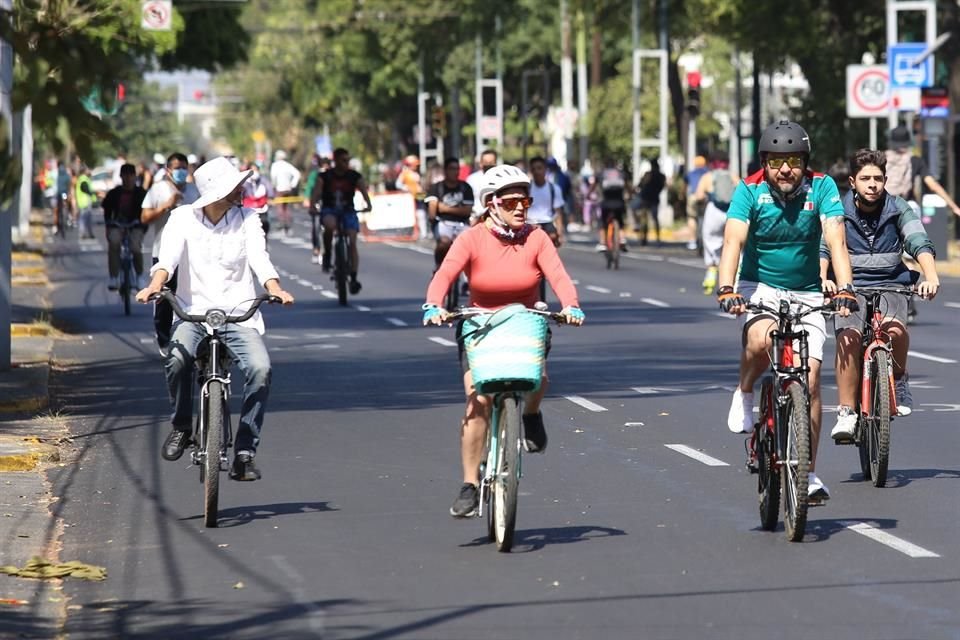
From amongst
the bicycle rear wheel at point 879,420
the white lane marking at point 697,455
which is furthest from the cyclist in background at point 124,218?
the bicycle rear wheel at point 879,420

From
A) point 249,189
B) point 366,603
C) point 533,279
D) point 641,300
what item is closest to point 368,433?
Answer: point 533,279

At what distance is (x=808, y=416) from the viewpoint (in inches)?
365

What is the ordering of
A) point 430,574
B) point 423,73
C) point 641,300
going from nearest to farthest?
point 430,574
point 641,300
point 423,73

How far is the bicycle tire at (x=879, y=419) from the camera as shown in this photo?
1096cm

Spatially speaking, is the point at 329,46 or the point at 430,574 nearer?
the point at 430,574

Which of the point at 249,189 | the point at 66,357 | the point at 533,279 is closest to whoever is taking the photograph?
the point at 533,279

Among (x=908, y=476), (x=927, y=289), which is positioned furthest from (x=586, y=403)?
(x=927, y=289)

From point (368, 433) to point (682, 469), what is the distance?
264 centimetres

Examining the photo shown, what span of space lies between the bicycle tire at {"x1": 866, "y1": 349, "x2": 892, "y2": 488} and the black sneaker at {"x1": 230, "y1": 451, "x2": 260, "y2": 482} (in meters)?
3.00

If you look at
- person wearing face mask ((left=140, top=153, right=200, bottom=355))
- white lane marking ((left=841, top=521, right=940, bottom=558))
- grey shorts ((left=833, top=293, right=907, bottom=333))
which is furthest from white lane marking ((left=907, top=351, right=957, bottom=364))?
white lane marking ((left=841, top=521, right=940, bottom=558))

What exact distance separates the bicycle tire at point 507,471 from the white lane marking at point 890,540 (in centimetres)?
156

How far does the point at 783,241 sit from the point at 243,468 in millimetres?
2653

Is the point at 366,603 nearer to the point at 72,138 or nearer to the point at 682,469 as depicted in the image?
the point at 72,138

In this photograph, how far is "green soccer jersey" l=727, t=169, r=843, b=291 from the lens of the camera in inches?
394
